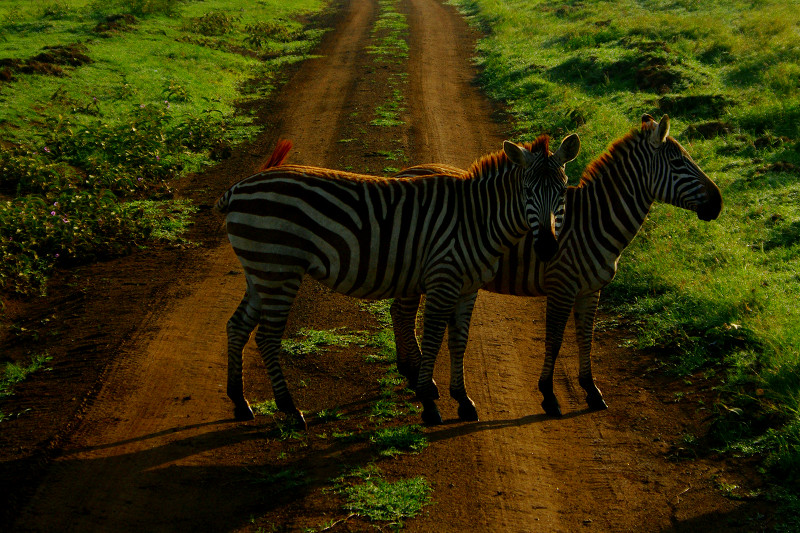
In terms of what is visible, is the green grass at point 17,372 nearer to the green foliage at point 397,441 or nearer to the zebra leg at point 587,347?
the green foliage at point 397,441

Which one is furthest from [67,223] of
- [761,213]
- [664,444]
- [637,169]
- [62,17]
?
[62,17]

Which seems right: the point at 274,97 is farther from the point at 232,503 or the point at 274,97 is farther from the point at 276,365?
the point at 232,503

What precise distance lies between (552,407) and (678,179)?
272 centimetres

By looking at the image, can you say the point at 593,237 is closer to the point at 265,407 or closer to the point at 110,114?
the point at 265,407

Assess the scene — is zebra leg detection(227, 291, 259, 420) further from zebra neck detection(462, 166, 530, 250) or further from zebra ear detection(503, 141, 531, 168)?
zebra ear detection(503, 141, 531, 168)

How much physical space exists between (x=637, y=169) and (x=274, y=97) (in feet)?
43.8

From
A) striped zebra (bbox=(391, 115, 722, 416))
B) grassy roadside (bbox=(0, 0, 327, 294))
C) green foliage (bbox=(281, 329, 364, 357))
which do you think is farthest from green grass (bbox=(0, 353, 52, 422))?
striped zebra (bbox=(391, 115, 722, 416))

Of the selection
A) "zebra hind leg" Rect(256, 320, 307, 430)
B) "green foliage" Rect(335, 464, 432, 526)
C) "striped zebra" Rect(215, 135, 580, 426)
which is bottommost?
"green foliage" Rect(335, 464, 432, 526)

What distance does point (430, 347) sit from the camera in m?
7.08

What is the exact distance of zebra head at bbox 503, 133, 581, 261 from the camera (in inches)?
263

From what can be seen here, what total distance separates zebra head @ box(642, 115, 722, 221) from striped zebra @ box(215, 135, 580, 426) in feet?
4.33

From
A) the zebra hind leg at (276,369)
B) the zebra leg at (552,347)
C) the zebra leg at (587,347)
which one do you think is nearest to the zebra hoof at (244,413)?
the zebra hind leg at (276,369)

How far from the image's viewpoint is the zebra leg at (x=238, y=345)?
7031 mm

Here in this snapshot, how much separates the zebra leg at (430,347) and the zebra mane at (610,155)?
2.24 metres
